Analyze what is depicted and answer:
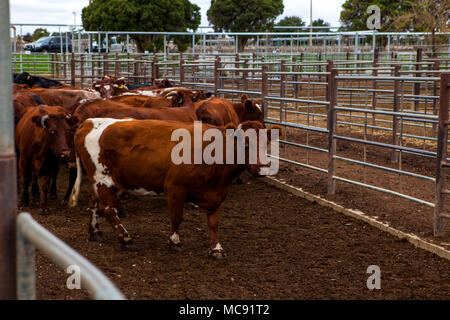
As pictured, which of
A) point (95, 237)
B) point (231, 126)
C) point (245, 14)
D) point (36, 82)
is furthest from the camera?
point (245, 14)

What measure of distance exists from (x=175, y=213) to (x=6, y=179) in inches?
139

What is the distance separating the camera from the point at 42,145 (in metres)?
7.27

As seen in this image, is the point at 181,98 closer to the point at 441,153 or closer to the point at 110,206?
the point at 110,206

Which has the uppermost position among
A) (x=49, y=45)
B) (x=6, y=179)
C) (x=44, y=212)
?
(x=49, y=45)

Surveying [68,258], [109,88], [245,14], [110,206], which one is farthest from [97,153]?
[245,14]

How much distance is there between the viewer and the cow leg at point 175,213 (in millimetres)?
5422

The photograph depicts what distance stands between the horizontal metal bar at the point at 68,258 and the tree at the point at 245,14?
1883 inches

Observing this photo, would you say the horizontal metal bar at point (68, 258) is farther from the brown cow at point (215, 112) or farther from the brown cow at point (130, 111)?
the brown cow at point (215, 112)

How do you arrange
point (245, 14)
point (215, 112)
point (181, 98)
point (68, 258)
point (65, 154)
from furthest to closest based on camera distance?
point (245, 14)
point (181, 98)
point (215, 112)
point (65, 154)
point (68, 258)

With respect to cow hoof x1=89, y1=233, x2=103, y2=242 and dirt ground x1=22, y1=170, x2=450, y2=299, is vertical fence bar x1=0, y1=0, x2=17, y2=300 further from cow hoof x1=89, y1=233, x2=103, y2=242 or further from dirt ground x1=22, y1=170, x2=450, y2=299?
cow hoof x1=89, y1=233, x2=103, y2=242

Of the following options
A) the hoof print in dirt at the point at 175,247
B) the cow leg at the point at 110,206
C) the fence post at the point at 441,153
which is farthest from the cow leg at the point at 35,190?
the fence post at the point at 441,153

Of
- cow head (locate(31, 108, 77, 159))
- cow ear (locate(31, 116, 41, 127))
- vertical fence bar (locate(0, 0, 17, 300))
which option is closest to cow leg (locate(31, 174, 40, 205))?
cow head (locate(31, 108, 77, 159))

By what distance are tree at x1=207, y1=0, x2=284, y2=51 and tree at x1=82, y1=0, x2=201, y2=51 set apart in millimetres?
9342
